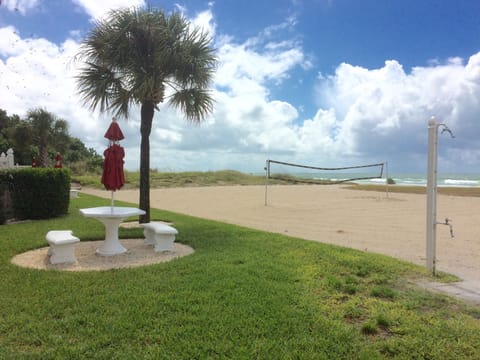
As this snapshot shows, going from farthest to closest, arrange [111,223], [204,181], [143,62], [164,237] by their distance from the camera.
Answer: [204,181], [143,62], [164,237], [111,223]

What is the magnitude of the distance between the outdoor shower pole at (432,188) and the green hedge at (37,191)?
975 cm

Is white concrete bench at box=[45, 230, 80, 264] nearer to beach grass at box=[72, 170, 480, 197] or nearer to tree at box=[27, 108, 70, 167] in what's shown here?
beach grass at box=[72, 170, 480, 197]

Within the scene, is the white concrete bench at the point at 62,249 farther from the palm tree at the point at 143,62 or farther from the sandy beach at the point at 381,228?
the sandy beach at the point at 381,228

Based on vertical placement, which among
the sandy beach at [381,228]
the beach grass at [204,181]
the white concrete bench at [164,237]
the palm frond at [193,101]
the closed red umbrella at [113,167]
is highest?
the palm frond at [193,101]

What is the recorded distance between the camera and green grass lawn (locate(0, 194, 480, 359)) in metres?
2.96

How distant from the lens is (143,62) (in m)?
8.62

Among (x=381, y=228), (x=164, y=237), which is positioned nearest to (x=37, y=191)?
(x=164, y=237)

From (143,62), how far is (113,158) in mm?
3308

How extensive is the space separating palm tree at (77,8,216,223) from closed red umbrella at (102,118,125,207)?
199 centimetres

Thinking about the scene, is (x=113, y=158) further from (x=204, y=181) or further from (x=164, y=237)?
(x=204, y=181)

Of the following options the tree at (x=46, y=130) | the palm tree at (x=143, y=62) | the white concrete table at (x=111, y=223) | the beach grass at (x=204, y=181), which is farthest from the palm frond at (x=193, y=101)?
the tree at (x=46, y=130)

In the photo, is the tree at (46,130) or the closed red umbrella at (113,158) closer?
the closed red umbrella at (113,158)

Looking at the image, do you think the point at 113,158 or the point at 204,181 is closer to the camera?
the point at 113,158

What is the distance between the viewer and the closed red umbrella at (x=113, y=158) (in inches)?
249
